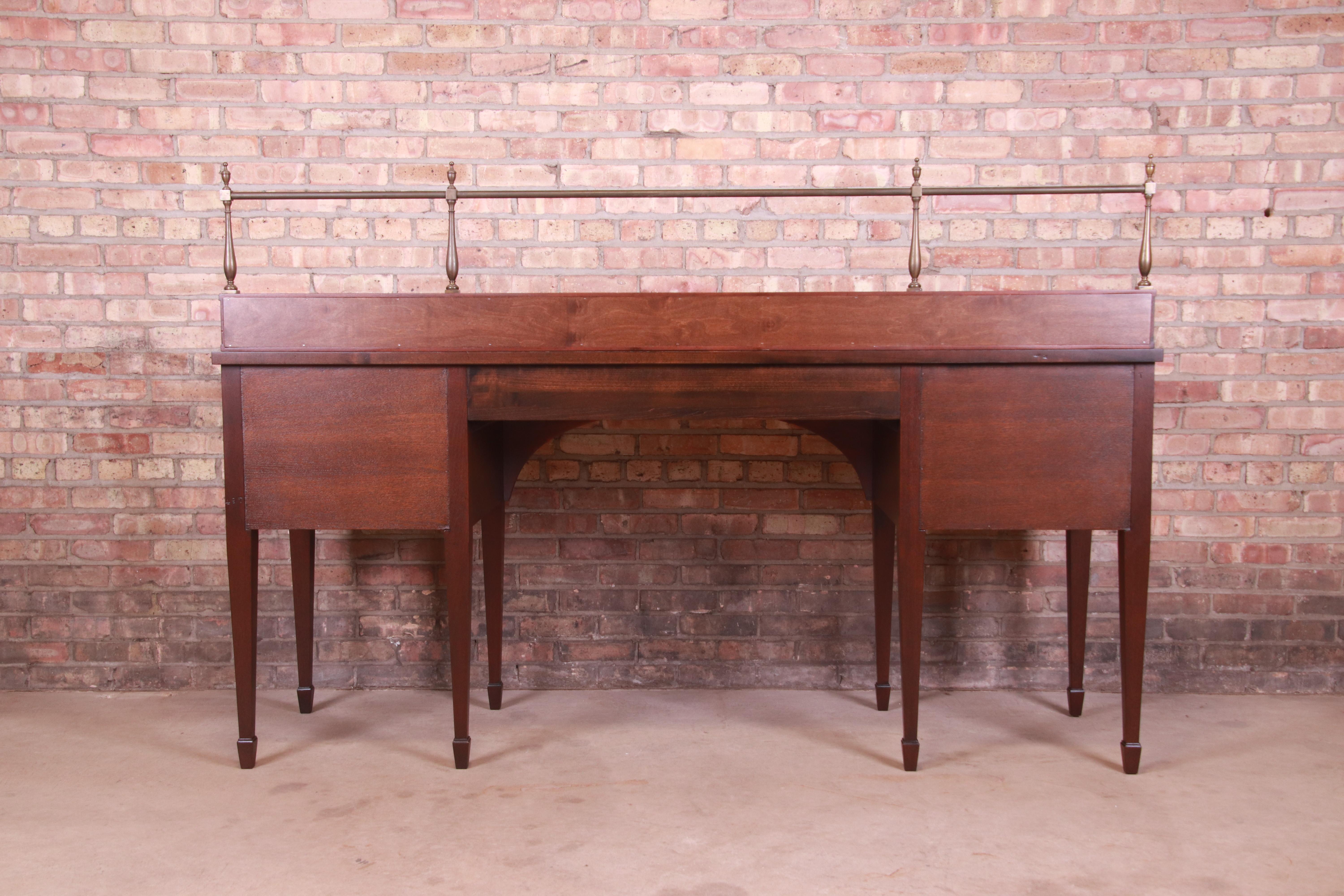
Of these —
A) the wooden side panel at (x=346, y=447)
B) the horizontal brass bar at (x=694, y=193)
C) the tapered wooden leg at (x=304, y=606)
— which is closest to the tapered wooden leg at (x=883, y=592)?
the horizontal brass bar at (x=694, y=193)

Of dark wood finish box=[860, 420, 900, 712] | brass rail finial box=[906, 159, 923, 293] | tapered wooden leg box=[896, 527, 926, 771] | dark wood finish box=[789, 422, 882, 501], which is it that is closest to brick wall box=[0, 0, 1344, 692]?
dark wood finish box=[860, 420, 900, 712]

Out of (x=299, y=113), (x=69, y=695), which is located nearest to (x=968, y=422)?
(x=299, y=113)

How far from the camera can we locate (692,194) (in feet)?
7.21

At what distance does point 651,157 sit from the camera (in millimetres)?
→ 2643

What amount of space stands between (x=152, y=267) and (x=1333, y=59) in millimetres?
3235

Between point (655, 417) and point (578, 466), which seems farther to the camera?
point (578, 466)

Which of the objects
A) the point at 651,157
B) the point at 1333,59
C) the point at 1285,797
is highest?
the point at 1333,59

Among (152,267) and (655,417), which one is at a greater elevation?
(152,267)

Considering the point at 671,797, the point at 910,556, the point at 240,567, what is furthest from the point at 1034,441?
the point at 240,567

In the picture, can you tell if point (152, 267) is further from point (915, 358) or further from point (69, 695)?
point (915, 358)

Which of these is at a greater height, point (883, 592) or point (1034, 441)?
point (1034, 441)

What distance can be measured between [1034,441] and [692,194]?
92cm

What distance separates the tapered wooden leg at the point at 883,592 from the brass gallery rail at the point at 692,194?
0.67m

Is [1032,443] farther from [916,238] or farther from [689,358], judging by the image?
[689,358]
